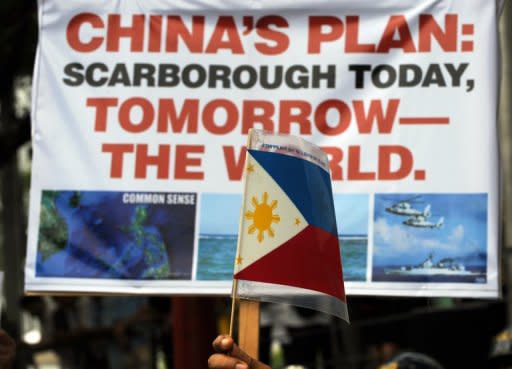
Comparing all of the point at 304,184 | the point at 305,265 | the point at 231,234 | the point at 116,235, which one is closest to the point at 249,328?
the point at 305,265

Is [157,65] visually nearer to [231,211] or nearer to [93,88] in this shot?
[93,88]

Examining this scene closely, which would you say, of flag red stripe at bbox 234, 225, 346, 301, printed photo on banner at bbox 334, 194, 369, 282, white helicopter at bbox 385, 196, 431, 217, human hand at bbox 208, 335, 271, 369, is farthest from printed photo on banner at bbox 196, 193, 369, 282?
human hand at bbox 208, 335, 271, 369

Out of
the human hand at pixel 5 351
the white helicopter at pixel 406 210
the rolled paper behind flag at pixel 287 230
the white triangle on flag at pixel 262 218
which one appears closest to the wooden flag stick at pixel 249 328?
the rolled paper behind flag at pixel 287 230

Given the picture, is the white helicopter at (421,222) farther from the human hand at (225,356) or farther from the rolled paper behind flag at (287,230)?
the human hand at (225,356)

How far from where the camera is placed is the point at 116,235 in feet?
17.6

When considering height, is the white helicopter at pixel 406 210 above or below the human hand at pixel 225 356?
above

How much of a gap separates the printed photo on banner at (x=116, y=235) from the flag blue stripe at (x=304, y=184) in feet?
3.79

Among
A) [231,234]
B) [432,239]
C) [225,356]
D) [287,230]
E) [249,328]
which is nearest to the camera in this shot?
[225,356]

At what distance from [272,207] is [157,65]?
169 centimetres

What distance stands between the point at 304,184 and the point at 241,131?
4.17ft

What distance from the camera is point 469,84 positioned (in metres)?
5.23

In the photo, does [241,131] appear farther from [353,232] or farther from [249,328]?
Result: [249,328]

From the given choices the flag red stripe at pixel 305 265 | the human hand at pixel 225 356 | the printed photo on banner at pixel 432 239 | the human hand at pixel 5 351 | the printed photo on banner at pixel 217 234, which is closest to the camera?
the human hand at pixel 225 356

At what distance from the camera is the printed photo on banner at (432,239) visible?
507 centimetres
